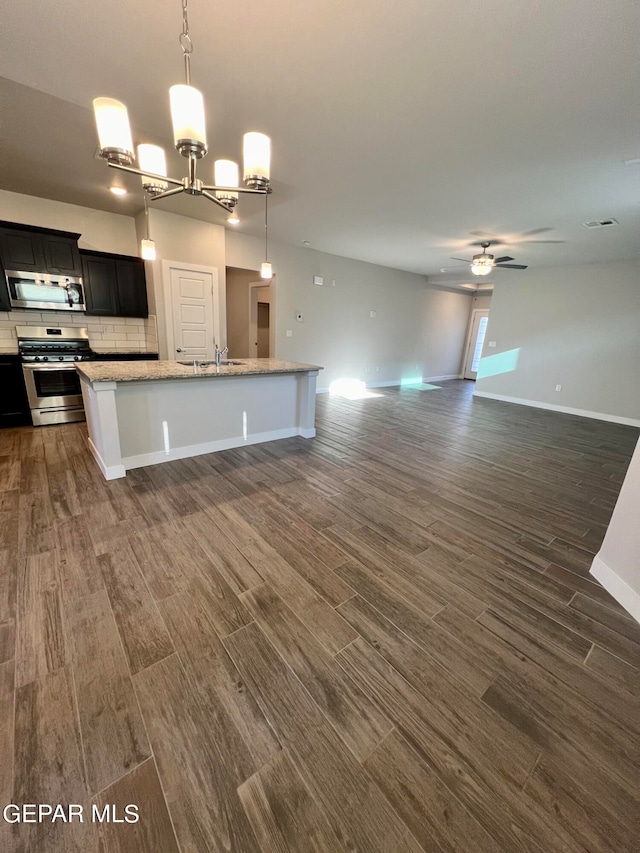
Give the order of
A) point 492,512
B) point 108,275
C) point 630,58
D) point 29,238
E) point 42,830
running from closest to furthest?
point 42,830 → point 630,58 → point 492,512 → point 29,238 → point 108,275

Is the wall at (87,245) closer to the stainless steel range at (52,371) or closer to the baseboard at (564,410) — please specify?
the stainless steel range at (52,371)

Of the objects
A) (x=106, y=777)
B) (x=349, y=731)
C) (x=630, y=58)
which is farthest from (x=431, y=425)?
(x=106, y=777)

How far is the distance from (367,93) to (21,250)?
441 centimetres

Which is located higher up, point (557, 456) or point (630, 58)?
point (630, 58)

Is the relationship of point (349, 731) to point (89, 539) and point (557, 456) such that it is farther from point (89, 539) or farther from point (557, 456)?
point (557, 456)

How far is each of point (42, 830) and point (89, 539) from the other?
150 cm

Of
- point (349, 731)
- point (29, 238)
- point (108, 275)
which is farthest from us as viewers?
point (108, 275)

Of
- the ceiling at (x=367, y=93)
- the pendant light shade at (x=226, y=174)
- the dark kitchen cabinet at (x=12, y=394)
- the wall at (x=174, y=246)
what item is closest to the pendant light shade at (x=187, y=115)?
the ceiling at (x=367, y=93)

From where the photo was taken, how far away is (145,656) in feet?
4.80

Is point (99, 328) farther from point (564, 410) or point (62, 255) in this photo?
point (564, 410)

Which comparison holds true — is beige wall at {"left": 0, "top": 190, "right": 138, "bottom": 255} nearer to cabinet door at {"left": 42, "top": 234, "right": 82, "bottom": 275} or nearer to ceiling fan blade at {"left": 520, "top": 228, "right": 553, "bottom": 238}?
cabinet door at {"left": 42, "top": 234, "right": 82, "bottom": 275}

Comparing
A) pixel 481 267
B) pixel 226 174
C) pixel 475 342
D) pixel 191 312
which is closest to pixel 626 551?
pixel 226 174

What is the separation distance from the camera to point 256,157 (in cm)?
177

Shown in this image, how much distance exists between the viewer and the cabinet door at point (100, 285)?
4.57 m
